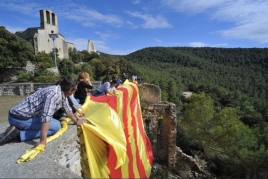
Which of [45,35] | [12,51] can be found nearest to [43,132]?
[12,51]

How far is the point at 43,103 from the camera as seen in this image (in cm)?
256

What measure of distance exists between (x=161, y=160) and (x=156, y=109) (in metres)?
3.14

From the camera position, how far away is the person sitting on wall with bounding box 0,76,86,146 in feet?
7.97

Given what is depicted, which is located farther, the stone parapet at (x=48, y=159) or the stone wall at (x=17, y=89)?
the stone wall at (x=17, y=89)

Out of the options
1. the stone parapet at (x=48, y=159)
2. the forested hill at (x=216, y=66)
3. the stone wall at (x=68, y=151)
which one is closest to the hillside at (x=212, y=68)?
the forested hill at (x=216, y=66)

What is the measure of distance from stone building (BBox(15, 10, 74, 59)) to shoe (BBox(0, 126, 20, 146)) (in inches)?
1115

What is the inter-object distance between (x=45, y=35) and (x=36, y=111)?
31.2m

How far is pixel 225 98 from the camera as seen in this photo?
41812 mm

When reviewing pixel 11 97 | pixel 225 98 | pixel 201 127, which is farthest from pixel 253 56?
pixel 11 97

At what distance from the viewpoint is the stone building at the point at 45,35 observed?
2774 cm

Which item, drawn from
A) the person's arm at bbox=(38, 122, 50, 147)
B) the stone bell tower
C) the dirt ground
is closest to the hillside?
the stone bell tower

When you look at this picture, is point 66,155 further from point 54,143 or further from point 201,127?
point 201,127

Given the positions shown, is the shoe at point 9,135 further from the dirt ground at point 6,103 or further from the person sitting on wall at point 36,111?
the dirt ground at point 6,103

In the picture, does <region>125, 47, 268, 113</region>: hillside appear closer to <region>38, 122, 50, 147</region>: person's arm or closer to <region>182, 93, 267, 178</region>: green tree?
<region>182, 93, 267, 178</region>: green tree
